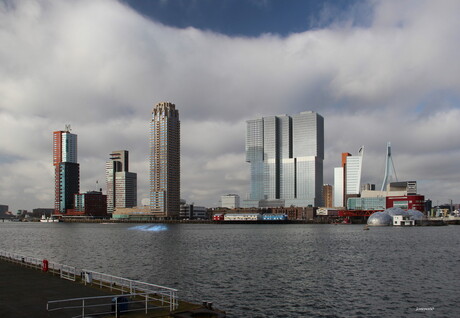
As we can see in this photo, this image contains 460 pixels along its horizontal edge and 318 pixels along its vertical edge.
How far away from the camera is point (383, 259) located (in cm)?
8956

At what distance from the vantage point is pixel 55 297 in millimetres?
36281

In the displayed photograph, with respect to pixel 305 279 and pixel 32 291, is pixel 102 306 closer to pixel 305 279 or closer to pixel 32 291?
pixel 32 291

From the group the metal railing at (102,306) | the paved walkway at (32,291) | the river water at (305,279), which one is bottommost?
the river water at (305,279)

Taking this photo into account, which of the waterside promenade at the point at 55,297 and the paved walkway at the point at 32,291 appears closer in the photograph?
the waterside promenade at the point at 55,297

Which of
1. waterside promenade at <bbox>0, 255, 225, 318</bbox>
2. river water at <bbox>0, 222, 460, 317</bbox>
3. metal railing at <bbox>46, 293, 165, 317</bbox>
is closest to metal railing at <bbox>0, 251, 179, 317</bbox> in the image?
metal railing at <bbox>46, 293, 165, 317</bbox>

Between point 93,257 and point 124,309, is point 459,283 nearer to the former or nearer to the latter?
point 124,309

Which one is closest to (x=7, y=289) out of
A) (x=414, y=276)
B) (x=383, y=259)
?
(x=414, y=276)

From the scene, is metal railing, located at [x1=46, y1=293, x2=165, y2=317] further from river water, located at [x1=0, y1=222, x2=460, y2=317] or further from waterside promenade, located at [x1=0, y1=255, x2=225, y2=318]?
river water, located at [x1=0, y1=222, x2=460, y2=317]

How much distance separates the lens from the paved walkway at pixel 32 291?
31234 mm

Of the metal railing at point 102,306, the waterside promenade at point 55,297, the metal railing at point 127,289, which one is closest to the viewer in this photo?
the metal railing at point 102,306

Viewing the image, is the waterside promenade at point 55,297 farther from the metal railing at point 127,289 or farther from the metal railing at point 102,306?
the metal railing at point 127,289

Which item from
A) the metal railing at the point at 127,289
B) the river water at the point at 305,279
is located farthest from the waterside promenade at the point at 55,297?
the river water at the point at 305,279

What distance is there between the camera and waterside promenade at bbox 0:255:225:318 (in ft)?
99.8

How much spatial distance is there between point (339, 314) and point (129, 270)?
43.1 meters
